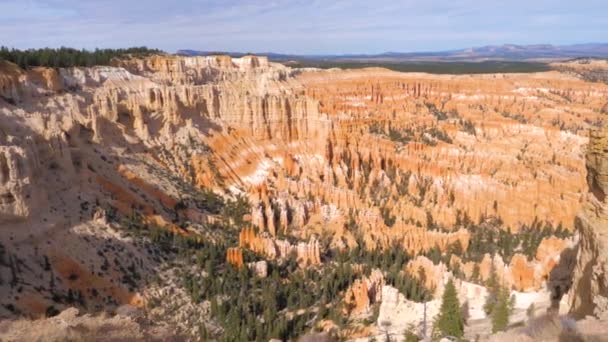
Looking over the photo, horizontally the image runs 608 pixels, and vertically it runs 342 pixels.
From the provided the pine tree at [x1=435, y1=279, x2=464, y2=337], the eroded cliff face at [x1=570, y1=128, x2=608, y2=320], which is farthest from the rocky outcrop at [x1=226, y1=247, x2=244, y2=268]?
the eroded cliff face at [x1=570, y1=128, x2=608, y2=320]

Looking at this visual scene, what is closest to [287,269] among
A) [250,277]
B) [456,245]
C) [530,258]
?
[250,277]

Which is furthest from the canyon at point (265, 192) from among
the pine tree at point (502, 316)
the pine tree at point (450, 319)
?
the pine tree at point (450, 319)

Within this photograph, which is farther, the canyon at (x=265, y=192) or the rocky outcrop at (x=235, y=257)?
the rocky outcrop at (x=235, y=257)

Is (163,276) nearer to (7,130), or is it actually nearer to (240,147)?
(7,130)

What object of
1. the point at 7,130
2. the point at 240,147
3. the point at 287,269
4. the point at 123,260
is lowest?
the point at 287,269

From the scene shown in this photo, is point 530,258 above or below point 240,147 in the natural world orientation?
below

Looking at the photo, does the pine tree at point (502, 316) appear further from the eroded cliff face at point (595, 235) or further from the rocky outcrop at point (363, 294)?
the rocky outcrop at point (363, 294)

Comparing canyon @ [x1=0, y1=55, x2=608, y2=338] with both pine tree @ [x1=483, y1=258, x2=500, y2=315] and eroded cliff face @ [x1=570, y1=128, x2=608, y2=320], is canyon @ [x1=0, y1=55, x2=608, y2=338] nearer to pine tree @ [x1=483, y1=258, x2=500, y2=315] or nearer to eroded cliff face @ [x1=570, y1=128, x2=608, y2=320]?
eroded cliff face @ [x1=570, y1=128, x2=608, y2=320]
